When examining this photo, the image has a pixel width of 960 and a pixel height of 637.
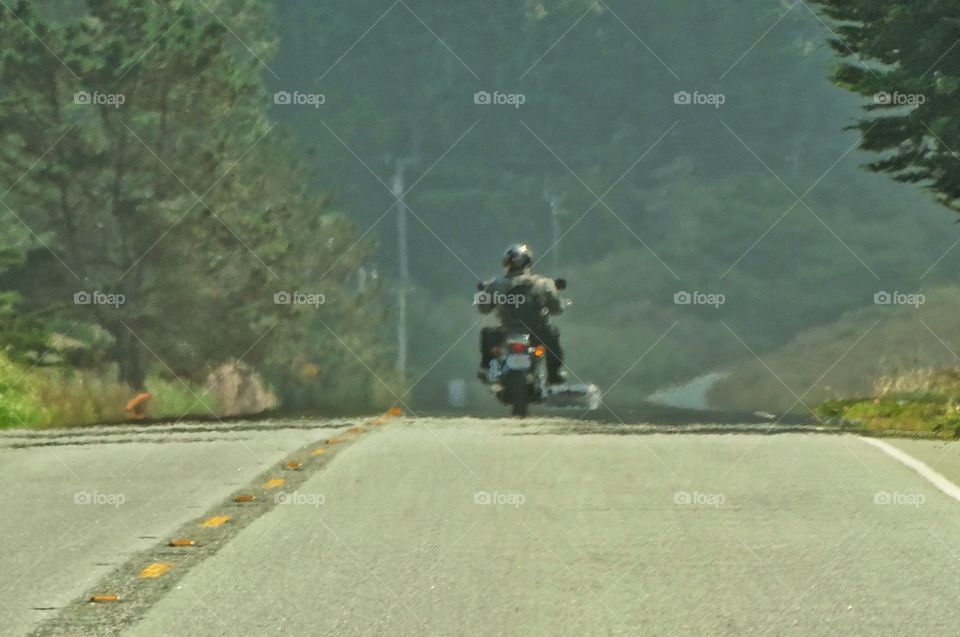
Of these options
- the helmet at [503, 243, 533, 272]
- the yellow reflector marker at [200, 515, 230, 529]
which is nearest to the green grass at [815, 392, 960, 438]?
the helmet at [503, 243, 533, 272]

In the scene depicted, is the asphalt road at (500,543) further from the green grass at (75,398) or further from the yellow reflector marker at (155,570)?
the green grass at (75,398)

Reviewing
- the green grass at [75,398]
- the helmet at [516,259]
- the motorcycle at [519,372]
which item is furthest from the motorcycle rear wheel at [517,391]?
the green grass at [75,398]

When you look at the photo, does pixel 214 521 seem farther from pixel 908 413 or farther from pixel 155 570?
pixel 908 413

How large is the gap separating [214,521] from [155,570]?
6.72ft

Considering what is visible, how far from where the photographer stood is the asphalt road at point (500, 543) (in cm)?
962

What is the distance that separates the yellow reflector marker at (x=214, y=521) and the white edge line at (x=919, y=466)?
4761 millimetres

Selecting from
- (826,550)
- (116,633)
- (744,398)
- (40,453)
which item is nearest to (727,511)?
(826,550)

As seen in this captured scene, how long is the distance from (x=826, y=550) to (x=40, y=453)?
935 cm

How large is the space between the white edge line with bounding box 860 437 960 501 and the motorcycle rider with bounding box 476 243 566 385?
616cm

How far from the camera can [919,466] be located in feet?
52.7

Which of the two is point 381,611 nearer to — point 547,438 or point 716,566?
point 716,566

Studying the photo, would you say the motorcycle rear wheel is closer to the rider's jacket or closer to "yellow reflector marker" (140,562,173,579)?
the rider's jacket

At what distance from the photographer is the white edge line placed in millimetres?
14378

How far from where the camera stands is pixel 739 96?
97500 millimetres
